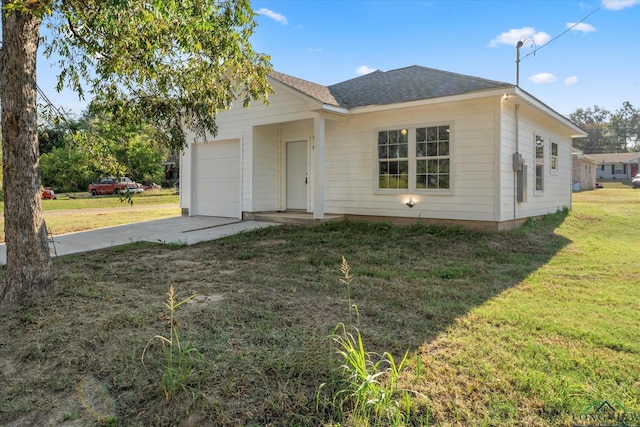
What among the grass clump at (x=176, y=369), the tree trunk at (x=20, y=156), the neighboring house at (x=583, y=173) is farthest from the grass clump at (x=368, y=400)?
the neighboring house at (x=583, y=173)

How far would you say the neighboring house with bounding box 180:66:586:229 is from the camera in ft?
27.4

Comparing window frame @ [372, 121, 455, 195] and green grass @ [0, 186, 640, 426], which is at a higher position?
window frame @ [372, 121, 455, 195]

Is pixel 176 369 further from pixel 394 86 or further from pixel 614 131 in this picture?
pixel 614 131

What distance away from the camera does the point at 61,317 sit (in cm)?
341

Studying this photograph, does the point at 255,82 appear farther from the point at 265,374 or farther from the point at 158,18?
the point at 265,374

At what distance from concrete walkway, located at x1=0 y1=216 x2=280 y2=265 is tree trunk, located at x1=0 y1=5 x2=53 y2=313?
10.4 ft

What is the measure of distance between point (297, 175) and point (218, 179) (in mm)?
2464

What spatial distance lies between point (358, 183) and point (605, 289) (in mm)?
6147

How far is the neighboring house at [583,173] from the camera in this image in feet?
89.6

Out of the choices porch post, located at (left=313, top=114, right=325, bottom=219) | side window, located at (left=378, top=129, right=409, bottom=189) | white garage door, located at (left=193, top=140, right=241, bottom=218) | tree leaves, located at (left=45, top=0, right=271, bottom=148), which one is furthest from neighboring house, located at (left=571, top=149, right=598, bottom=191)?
tree leaves, located at (left=45, top=0, right=271, bottom=148)

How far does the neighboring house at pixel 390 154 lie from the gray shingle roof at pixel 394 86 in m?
0.05

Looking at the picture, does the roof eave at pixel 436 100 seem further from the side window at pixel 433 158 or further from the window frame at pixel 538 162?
the window frame at pixel 538 162

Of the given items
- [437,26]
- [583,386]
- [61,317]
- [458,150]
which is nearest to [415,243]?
[458,150]

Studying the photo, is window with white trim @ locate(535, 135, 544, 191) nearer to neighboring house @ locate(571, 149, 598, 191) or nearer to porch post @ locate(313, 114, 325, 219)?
porch post @ locate(313, 114, 325, 219)
